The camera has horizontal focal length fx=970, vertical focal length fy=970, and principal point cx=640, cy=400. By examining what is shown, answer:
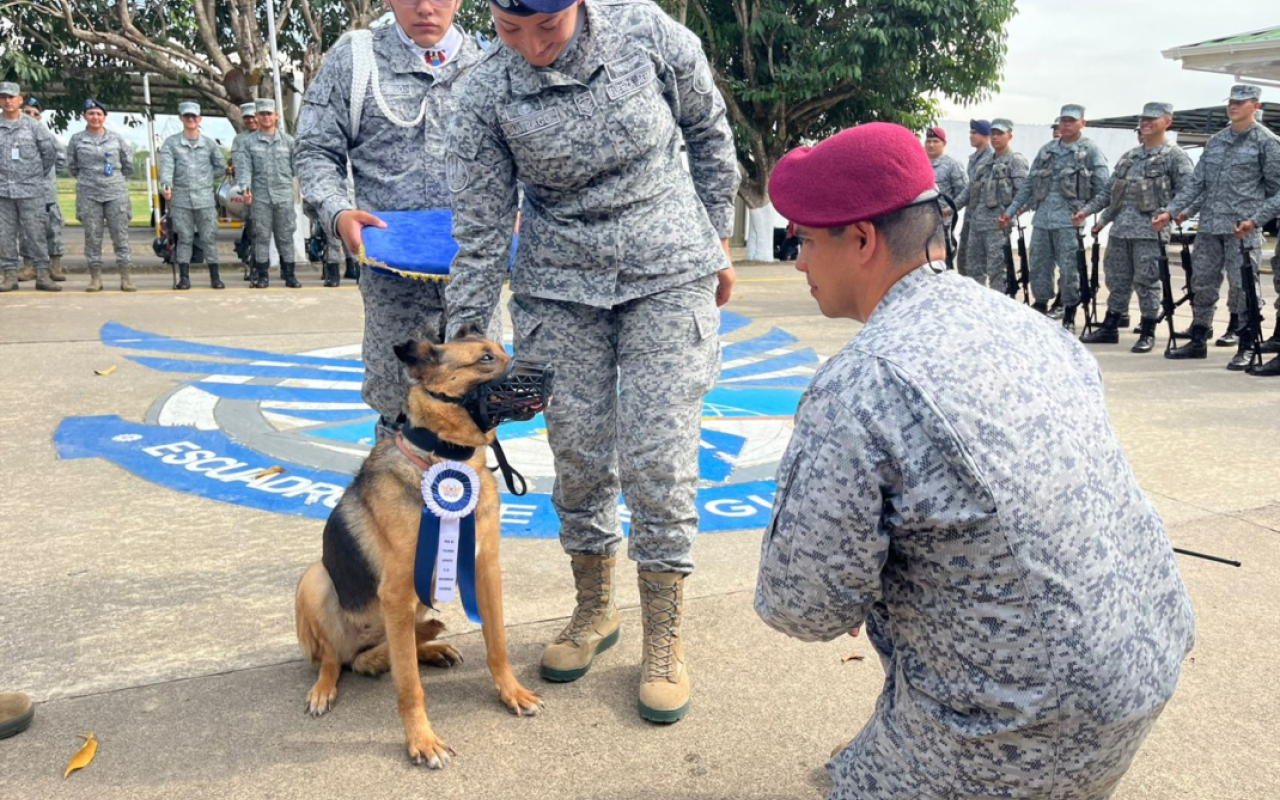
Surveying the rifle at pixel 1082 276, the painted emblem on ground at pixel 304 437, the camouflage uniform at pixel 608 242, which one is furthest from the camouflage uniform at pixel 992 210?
the camouflage uniform at pixel 608 242

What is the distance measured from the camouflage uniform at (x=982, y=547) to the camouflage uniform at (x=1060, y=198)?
9318 mm

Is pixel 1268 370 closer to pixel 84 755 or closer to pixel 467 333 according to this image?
pixel 467 333

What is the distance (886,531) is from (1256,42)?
54.8 ft

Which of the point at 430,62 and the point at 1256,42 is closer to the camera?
the point at 430,62

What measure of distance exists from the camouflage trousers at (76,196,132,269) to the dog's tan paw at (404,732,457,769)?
1110cm

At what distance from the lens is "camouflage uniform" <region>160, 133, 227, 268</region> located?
12.2 meters

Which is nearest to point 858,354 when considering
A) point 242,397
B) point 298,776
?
point 298,776

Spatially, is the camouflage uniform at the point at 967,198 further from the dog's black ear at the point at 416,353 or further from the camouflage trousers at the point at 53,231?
the camouflage trousers at the point at 53,231

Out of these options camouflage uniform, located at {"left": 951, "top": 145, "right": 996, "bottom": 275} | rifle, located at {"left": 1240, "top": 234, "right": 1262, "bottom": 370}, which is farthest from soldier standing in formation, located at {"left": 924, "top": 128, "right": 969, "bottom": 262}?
rifle, located at {"left": 1240, "top": 234, "right": 1262, "bottom": 370}

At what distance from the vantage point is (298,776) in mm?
2420

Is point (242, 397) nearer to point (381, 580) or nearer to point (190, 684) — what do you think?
point (190, 684)

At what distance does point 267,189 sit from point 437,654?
1155cm

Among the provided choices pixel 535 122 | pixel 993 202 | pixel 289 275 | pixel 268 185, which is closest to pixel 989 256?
pixel 993 202

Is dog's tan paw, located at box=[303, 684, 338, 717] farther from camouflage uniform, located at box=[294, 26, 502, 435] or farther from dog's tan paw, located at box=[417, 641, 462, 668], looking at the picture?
camouflage uniform, located at box=[294, 26, 502, 435]
